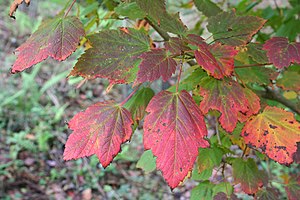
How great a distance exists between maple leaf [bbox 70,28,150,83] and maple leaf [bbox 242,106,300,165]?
272 mm

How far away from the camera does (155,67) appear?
0.68m

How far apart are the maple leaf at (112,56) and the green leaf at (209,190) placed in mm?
438

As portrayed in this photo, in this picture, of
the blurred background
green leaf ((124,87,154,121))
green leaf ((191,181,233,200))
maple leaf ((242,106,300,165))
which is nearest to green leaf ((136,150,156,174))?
green leaf ((191,181,233,200))

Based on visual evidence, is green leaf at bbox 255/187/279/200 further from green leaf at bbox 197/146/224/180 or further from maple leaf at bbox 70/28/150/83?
maple leaf at bbox 70/28/150/83

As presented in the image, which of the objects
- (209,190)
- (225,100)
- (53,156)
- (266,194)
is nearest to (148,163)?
(209,190)

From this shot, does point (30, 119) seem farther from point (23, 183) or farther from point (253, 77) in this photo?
point (253, 77)

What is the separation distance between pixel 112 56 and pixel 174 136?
0.69ft

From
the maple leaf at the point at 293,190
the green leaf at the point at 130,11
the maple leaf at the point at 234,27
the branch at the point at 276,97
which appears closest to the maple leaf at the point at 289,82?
the branch at the point at 276,97

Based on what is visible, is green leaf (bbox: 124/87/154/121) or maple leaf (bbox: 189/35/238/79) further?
green leaf (bbox: 124/87/154/121)

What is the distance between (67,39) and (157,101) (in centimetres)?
21

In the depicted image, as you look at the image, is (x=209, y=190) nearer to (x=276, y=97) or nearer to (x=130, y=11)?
(x=276, y=97)

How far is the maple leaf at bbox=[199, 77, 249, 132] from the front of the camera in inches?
29.2

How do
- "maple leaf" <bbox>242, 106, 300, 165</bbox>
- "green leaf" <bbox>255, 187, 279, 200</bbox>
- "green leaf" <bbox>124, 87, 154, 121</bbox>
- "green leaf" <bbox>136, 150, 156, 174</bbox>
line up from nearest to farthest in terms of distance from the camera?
"maple leaf" <bbox>242, 106, 300, 165</bbox>
"green leaf" <bbox>124, 87, 154, 121</bbox>
"green leaf" <bbox>255, 187, 279, 200</bbox>
"green leaf" <bbox>136, 150, 156, 174</bbox>

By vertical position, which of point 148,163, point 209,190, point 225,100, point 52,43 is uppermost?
point 52,43
